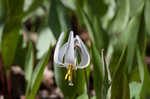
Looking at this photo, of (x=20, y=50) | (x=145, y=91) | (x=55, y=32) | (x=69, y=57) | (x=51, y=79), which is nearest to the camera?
(x=69, y=57)

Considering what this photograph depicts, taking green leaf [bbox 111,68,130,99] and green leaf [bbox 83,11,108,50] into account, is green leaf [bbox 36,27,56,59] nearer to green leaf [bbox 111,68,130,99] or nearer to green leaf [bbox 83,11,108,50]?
green leaf [bbox 83,11,108,50]

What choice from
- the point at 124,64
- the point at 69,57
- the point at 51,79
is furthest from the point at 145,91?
the point at 51,79

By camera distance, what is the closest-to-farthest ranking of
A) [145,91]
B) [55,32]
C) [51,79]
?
[145,91]
[55,32]
[51,79]

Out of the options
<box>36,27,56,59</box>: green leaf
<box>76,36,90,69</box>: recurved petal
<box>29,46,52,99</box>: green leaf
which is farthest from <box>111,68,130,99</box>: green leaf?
<box>36,27,56,59</box>: green leaf

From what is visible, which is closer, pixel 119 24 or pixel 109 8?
pixel 119 24

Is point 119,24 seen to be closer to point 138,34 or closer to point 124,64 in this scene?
point 138,34

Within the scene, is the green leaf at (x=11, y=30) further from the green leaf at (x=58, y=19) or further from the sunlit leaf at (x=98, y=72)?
the sunlit leaf at (x=98, y=72)

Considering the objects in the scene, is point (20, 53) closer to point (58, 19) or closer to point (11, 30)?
point (11, 30)

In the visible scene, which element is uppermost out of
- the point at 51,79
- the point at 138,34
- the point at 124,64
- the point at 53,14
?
the point at 53,14
